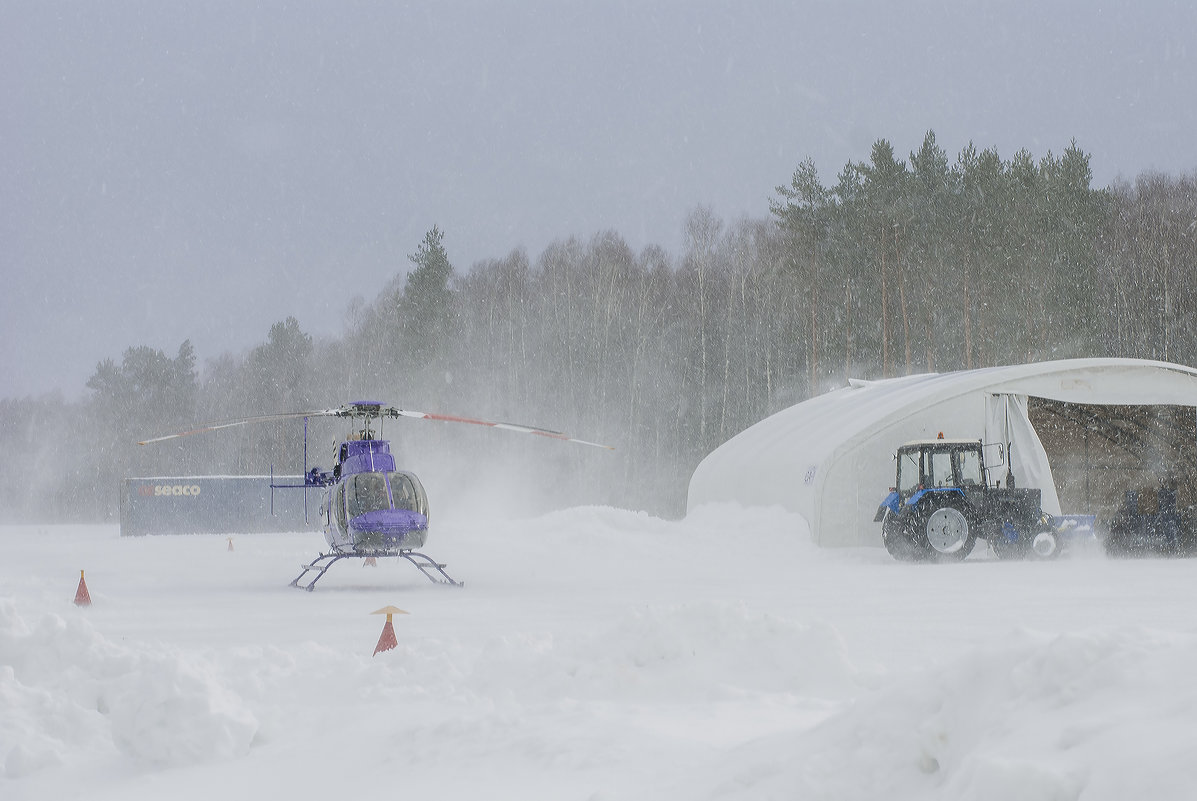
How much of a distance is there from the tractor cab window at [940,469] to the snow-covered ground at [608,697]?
216 inches

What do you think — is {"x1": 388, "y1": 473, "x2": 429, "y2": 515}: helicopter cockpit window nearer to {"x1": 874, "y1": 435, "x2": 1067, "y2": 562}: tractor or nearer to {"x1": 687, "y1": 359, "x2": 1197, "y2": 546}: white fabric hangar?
{"x1": 874, "y1": 435, "x2": 1067, "y2": 562}: tractor

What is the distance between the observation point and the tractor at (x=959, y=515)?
16.9 metres

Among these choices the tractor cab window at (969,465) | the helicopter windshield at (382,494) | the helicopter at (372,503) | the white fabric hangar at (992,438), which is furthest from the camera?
the white fabric hangar at (992,438)

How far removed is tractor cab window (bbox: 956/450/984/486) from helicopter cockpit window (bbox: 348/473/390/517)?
927 centimetres

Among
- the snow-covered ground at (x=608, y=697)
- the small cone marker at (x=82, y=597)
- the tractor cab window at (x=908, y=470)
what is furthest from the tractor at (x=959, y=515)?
the small cone marker at (x=82, y=597)

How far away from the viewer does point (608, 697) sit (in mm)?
5488

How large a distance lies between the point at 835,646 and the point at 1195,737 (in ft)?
11.3

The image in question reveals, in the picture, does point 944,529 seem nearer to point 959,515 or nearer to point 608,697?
point 959,515

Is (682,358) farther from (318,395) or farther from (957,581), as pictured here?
(957,581)

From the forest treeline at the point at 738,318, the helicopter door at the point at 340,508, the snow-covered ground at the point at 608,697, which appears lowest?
the snow-covered ground at the point at 608,697

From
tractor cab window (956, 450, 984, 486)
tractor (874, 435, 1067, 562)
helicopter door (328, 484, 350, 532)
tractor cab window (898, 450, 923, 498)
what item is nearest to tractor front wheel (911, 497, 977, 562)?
tractor (874, 435, 1067, 562)

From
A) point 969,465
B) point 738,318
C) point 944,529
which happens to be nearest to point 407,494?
point 944,529

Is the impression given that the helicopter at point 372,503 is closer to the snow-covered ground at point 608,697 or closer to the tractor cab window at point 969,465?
the snow-covered ground at point 608,697

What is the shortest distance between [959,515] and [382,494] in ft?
29.0
